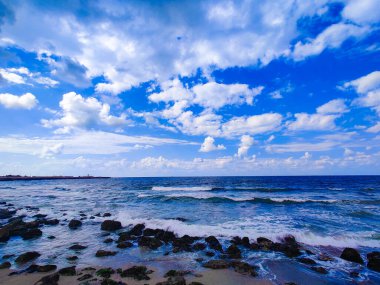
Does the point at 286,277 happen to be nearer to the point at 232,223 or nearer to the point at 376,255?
the point at 376,255

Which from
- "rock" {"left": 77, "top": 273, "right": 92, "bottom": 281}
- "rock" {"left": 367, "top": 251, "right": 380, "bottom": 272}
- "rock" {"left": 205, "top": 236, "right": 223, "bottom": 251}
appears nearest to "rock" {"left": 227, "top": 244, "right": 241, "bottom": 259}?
"rock" {"left": 205, "top": 236, "right": 223, "bottom": 251}

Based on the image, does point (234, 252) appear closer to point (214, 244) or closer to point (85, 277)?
point (214, 244)

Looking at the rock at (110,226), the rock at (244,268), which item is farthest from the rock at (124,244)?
the rock at (244,268)

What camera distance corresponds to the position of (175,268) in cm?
895

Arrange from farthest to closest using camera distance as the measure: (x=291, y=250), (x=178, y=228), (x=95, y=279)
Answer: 1. (x=178, y=228)
2. (x=291, y=250)
3. (x=95, y=279)

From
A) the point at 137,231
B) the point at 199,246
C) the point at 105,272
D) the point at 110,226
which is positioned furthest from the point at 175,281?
the point at 110,226

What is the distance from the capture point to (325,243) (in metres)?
12.4

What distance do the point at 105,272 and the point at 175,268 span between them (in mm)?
2513

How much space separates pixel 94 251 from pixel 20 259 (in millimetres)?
2841

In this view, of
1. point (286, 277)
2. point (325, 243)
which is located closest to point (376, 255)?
point (325, 243)

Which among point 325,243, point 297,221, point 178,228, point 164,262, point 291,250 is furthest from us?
point 297,221

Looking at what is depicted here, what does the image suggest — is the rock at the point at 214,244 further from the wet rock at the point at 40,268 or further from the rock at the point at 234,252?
the wet rock at the point at 40,268

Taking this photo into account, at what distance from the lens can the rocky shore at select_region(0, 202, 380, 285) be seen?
791cm

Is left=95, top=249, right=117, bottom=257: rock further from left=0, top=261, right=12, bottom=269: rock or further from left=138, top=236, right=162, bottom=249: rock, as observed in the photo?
left=0, top=261, right=12, bottom=269: rock
